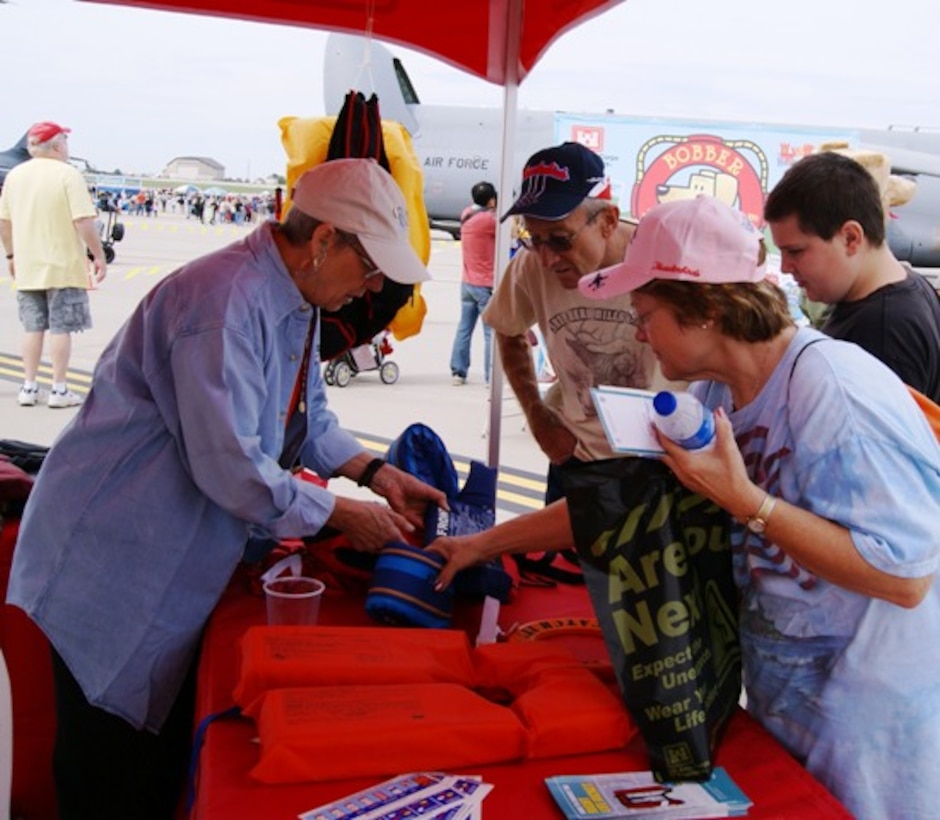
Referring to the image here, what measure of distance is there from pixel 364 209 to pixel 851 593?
97 cm

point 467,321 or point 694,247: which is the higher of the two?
point 694,247

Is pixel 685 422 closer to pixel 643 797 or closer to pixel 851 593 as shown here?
pixel 851 593

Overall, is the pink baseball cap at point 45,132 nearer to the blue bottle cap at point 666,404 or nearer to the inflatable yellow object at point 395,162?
the inflatable yellow object at point 395,162

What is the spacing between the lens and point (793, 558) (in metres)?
1.23

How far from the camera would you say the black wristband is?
6.96 ft

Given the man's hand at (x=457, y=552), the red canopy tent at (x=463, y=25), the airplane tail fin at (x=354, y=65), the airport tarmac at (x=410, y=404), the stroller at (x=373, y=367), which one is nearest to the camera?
the man's hand at (x=457, y=552)

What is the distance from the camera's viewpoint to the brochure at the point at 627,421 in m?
1.21

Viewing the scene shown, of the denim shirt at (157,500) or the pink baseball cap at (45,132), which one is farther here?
the pink baseball cap at (45,132)

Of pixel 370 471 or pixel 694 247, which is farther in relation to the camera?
pixel 370 471

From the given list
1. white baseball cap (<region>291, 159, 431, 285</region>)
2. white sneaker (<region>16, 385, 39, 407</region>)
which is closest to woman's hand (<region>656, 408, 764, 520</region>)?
white baseball cap (<region>291, 159, 431, 285</region>)

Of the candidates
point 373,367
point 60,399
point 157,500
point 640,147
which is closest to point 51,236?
point 60,399

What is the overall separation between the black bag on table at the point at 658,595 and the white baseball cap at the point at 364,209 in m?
0.56

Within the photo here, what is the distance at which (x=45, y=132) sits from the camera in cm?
596

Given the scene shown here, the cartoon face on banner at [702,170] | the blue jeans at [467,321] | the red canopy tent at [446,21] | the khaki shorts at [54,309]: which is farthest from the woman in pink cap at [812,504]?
the cartoon face on banner at [702,170]
